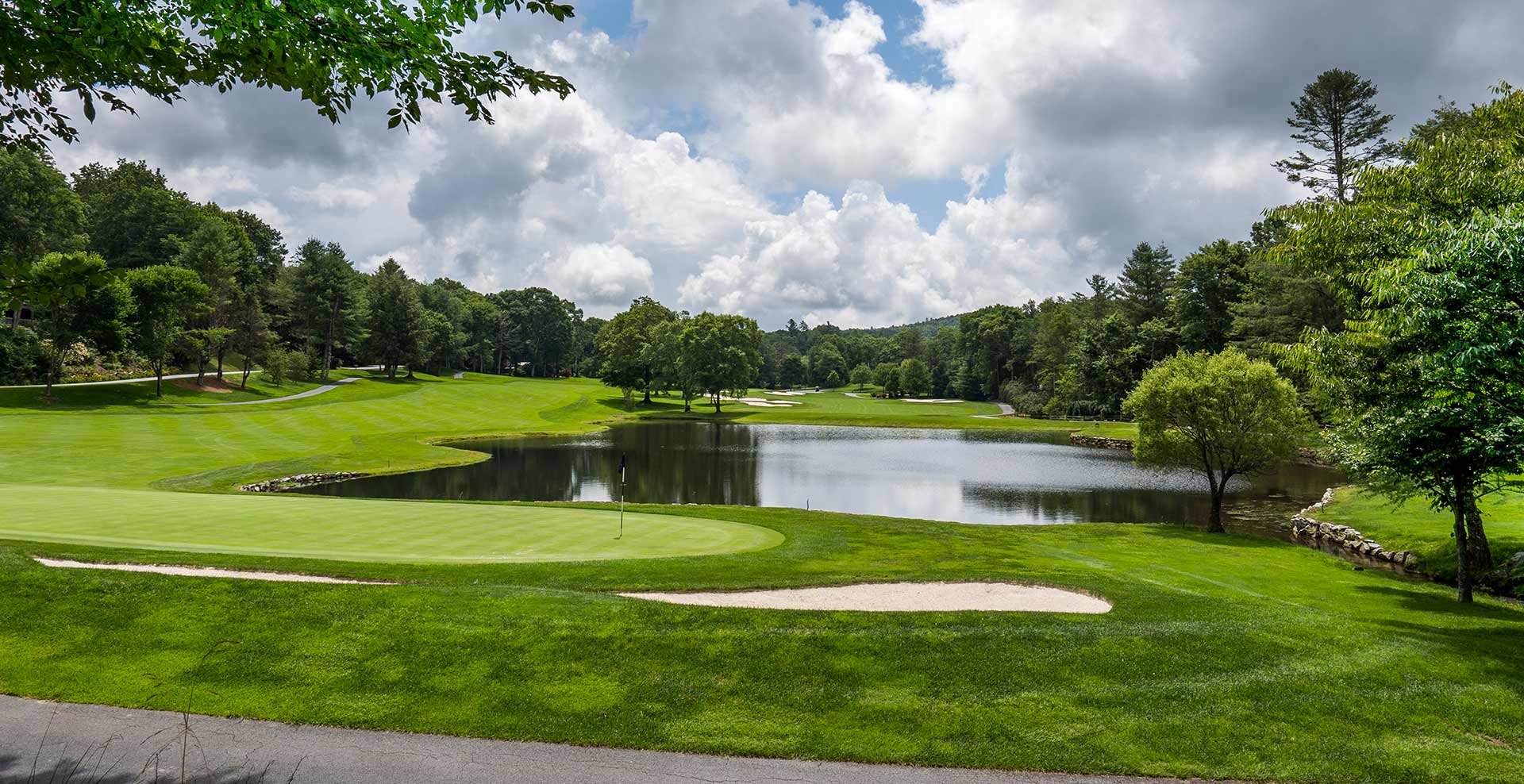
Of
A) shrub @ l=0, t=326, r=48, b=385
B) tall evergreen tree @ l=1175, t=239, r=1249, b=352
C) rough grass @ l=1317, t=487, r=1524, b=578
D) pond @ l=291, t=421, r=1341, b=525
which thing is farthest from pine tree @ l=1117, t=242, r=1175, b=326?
shrub @ l=0, t=326, r=48, b=385

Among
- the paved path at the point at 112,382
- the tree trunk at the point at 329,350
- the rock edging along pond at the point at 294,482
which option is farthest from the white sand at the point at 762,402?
the rock edging along pond at the point at 294,482

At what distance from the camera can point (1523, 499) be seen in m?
24.7

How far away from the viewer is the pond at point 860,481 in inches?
1246

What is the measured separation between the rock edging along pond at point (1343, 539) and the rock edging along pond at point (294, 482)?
4038 cm

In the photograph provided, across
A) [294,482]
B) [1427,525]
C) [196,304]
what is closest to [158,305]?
[196,304]

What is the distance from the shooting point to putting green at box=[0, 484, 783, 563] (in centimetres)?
1456

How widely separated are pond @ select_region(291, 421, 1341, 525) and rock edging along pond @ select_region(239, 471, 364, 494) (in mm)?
879

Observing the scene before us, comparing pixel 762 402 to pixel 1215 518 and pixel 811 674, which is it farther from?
pixel 811 674

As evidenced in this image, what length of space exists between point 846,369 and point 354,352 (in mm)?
110137

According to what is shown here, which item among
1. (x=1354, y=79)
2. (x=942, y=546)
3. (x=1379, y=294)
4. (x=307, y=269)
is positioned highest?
(x=1354, y=79)

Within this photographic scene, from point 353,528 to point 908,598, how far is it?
1288 centimetres

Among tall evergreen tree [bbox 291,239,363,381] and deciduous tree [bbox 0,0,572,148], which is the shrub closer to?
tall evergreen tree [bbox 291,239,363,381]

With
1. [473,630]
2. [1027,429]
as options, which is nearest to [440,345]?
[1027,429]

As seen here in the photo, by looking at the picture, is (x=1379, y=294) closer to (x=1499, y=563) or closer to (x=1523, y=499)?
(x=1499, y=563)
